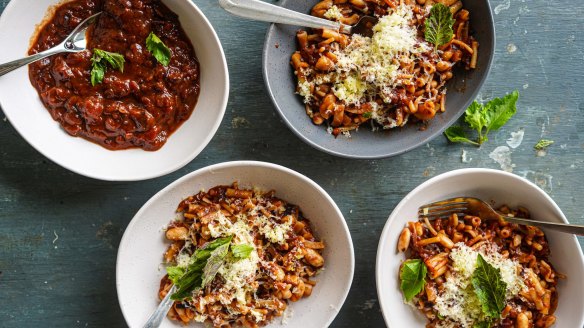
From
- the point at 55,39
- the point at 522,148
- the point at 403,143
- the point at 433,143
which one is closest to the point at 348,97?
the point at 403,143

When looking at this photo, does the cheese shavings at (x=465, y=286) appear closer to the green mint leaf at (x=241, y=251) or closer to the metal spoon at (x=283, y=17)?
the green mint leaf at (x=241, y=251)

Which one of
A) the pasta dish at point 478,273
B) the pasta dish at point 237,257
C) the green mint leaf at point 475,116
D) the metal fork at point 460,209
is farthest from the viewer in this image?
the green mint leaf at point 475,116

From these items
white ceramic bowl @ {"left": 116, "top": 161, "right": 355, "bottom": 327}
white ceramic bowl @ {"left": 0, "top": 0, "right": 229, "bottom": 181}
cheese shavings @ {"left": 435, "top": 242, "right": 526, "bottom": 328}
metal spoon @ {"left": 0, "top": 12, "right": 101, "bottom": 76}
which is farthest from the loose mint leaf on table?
metal spoon @ {"left": 0, "top": 12, "right": 101, "bottom": 76}

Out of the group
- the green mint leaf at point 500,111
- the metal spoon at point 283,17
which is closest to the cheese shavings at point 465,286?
the green mint leaf at point 500,111

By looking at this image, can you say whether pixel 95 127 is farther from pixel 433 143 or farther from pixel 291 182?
pixel 433 143

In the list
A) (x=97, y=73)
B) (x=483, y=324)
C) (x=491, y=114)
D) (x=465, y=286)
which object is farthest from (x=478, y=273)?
(x=97, y=73)

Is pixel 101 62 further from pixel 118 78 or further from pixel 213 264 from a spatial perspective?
pixel 213 264

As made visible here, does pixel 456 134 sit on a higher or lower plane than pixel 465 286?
higher
